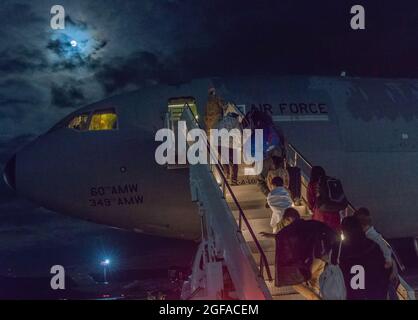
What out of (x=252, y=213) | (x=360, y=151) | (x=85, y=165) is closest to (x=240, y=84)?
(x=360, y=151)

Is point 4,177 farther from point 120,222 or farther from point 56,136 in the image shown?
point 120,222

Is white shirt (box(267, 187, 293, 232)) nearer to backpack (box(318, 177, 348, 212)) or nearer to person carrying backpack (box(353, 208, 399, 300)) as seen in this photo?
backpack (box(318, 177, 348, 212))

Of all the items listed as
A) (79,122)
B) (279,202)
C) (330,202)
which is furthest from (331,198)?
(79,122)

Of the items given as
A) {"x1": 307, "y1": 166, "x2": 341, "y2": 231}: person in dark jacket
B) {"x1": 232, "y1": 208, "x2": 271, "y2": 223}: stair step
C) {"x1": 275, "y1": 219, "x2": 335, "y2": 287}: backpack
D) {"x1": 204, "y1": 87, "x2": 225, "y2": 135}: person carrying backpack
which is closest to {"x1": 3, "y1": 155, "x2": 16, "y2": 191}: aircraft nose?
{"x1": 204, "y1": 87, "x2": 225, "y2": 135}: person carrying backpack

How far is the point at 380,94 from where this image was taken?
674 inches

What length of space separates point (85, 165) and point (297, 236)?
10181 millimetres

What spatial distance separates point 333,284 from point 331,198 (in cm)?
194

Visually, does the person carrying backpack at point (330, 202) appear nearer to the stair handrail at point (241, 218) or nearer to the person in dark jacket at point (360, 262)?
the stair handrail at point (241, 218)

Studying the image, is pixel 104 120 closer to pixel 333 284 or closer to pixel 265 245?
pixel 265 245

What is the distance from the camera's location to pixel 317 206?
7.71m

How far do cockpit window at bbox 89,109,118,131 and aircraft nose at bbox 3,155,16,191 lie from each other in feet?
8.73

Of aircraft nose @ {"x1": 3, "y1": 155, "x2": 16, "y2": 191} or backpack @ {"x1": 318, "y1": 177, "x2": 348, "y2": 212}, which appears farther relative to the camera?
aircraft nose @ {"x1": 3, "y1": 155, "x2": 16, "y2": 191}

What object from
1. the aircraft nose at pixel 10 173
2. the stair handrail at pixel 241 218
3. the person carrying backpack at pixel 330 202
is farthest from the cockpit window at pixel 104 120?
the person carrying backpack at pixel 330 202

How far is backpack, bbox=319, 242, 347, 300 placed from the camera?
19.2 ft
